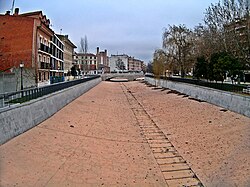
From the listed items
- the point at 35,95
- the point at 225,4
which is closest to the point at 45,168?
the point at 35,95

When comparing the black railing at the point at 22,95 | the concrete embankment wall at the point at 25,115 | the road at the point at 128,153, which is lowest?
the road at the point at 128,153

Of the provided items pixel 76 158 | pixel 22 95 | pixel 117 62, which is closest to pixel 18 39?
pixel 22 95

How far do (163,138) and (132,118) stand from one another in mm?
7052

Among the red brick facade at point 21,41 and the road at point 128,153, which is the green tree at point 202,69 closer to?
the road at point 128,153

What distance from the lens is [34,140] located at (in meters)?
12.7

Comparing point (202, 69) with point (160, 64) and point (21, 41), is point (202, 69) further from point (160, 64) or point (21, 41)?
point (160, 64)

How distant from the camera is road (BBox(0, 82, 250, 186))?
977cm

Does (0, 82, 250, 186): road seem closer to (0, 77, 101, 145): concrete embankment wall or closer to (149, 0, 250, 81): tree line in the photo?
(0, 77, 101, 145): concrete embankment wall

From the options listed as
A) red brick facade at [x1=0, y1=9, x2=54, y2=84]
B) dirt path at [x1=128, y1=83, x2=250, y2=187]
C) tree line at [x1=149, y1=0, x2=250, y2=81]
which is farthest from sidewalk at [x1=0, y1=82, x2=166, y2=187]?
red brick facade at [x1=0, y1=9, x2=54, y2=84]

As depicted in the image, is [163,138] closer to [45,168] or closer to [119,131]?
[119,131]

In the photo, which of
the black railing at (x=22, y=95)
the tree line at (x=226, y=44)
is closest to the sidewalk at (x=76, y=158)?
the black railing at (x=22, y=95)

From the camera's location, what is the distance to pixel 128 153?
13.1m

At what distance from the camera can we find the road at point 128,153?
32.0 ft

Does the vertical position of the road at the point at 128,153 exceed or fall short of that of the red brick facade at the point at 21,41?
it falls short
